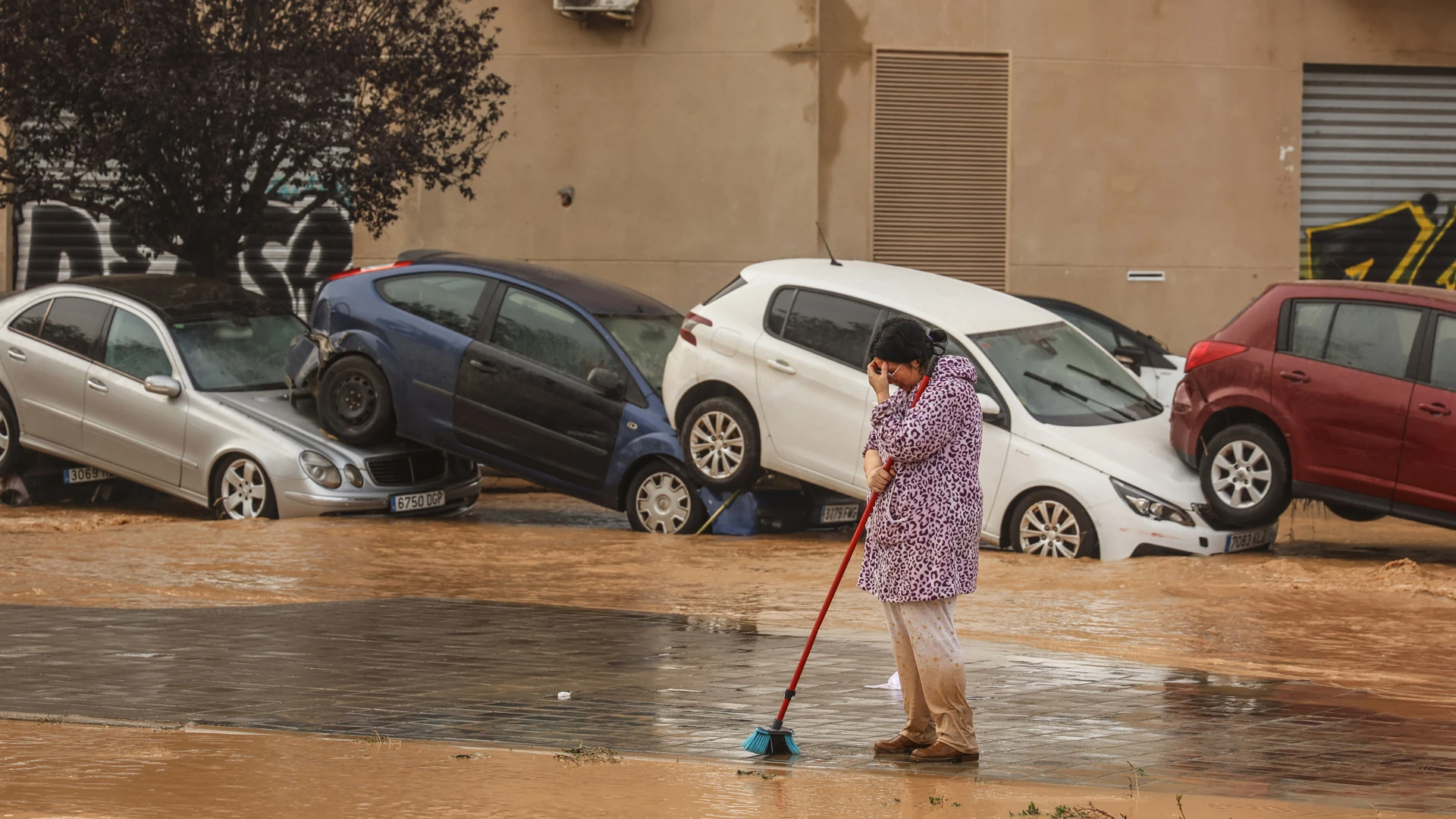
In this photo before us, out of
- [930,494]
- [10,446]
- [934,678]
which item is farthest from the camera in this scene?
[10,446]

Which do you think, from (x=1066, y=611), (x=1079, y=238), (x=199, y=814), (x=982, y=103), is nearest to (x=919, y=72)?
(x=982, y=103)

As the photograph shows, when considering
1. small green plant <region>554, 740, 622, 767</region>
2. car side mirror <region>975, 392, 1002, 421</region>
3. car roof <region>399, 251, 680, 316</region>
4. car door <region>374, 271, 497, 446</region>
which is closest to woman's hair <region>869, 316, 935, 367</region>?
small green plant <region>554, 740, 622, 767</region>

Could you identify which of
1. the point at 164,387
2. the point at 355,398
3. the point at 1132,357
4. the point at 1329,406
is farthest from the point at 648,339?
the point at 1329,406

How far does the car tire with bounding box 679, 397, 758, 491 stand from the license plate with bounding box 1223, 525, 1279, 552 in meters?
3.30

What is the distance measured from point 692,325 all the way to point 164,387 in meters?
3.96

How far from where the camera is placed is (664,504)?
12.9 m

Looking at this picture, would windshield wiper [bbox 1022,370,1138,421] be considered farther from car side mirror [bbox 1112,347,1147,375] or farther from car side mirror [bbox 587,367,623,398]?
car side mirror [bbox 587,367,623,398]

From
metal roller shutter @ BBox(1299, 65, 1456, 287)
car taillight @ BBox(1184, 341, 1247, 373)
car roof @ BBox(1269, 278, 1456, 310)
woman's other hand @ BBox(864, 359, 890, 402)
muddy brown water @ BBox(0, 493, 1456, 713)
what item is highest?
metal roller shutter @ BBox(1299, 65, 1456, 287)

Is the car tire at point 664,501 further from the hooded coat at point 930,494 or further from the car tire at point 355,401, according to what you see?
the hooded coat at point 930,494

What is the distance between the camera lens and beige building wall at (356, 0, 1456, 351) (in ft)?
67.5

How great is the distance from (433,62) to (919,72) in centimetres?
639

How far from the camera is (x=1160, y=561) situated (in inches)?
429

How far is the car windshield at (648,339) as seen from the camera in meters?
13.2

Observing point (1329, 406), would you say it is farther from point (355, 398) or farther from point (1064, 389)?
point (355, 398)
